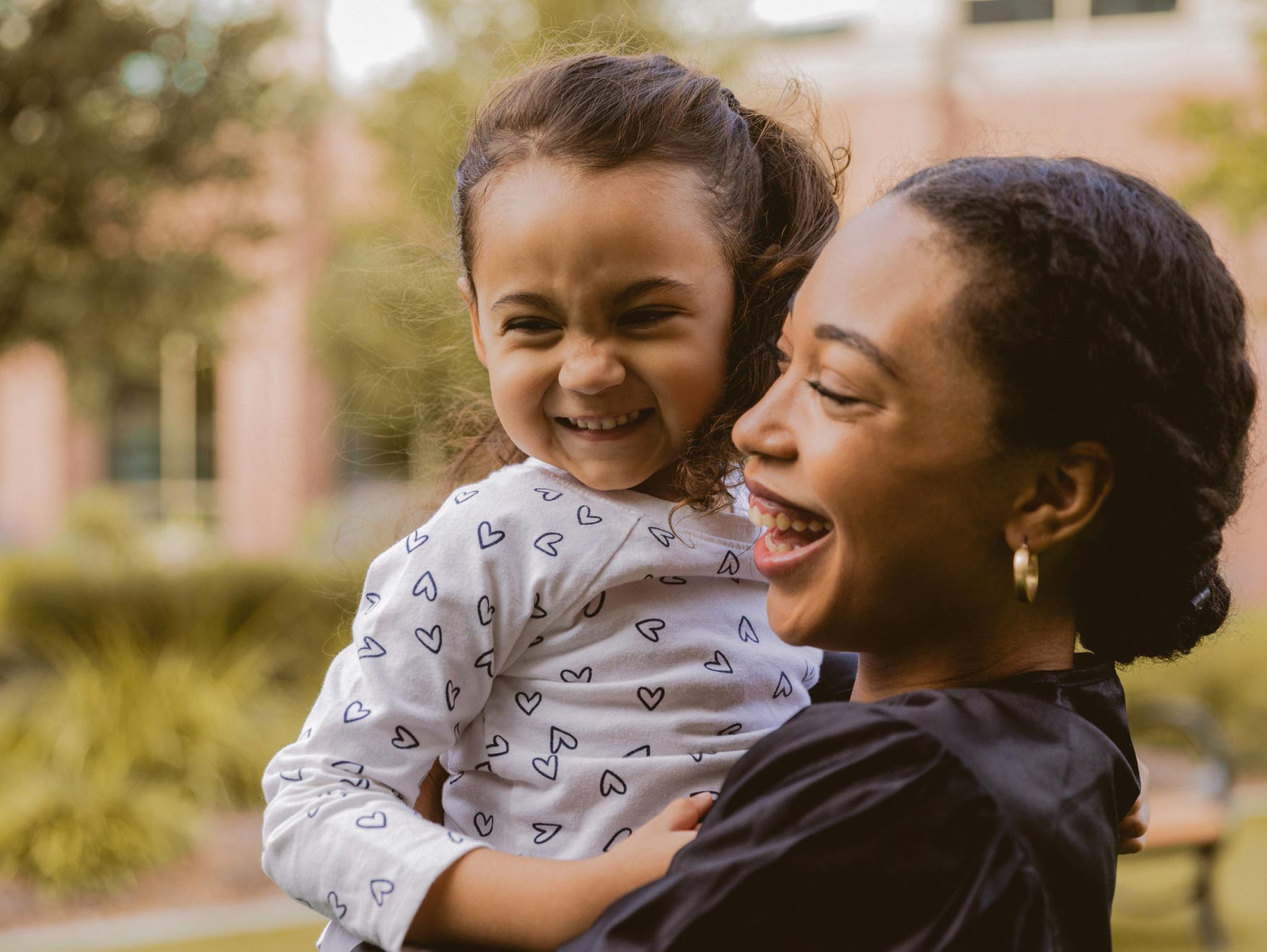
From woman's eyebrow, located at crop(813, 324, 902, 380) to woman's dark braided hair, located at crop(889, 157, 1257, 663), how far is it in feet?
0.28

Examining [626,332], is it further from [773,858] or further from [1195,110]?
[1195,110]

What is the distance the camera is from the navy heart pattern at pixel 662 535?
5.60 feet

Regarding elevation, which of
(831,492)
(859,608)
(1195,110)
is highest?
(831,492)

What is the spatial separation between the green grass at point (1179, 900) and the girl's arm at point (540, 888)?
531cm

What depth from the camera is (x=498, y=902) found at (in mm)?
1482

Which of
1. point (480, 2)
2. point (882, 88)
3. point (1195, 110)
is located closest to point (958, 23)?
point (882, 88)

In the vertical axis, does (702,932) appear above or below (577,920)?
above

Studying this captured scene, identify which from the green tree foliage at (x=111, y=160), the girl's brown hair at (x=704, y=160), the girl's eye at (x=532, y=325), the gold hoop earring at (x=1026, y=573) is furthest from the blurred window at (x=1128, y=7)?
the gold hoop earring at (x=1026, y=573)

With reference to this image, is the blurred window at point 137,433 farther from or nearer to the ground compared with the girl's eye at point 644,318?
nearer to the ground

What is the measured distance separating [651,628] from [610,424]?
0.27m

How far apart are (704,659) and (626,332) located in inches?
16.9

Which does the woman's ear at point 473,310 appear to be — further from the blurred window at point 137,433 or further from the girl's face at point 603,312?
the blurred window at point 137,433

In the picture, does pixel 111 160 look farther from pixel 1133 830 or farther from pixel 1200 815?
pixel 1133 830

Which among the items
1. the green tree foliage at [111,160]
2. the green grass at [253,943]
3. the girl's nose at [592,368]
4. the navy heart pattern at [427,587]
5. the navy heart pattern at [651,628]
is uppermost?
the girl's nose at [592,368]
